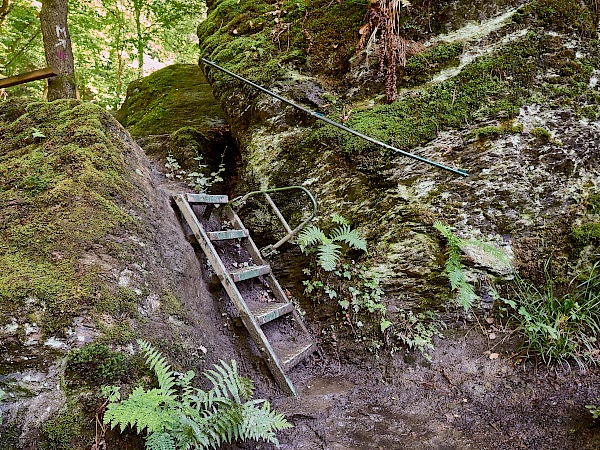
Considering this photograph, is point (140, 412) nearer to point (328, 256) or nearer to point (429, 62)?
point (328, 256)

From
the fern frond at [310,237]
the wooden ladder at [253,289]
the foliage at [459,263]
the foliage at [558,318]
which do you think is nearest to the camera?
the foliage at [558,318]

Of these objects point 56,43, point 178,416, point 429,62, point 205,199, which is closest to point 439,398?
point 178,416

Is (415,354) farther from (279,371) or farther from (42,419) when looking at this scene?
(42,419)

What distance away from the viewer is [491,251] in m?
3.37

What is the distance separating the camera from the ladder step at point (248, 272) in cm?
345

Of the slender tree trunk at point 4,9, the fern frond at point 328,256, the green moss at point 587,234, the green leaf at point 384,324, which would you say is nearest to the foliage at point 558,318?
the green moss at point 587,234

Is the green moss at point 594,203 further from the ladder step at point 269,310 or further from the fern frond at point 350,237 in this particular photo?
the ladder step at point 269,310

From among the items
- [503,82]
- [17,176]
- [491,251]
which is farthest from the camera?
[503,82]

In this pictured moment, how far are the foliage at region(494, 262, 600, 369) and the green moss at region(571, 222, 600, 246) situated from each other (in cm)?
21

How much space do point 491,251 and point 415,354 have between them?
3.65ft

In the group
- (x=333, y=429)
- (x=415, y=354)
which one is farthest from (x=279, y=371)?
(x=415, y=354)

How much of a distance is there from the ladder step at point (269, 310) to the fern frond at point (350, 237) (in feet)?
2.67

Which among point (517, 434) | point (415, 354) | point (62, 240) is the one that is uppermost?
point (62, 240)

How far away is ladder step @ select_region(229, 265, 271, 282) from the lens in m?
3.45
